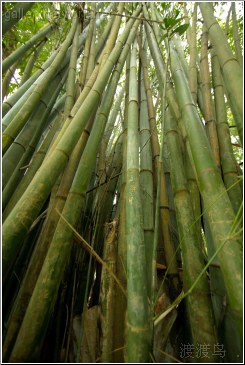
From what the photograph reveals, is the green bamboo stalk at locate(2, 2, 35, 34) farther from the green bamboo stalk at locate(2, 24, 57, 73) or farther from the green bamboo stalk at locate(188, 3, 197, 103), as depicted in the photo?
the green bamboo stalk at locate(188, 3, 197, 103)

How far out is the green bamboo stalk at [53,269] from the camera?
2.42 feet

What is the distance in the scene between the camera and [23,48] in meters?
1.61

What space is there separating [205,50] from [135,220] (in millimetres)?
1421

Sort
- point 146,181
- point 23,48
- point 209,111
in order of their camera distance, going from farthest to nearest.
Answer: point 23,48
point 209,111
point 146,181

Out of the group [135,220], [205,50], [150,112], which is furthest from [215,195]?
[205,50]

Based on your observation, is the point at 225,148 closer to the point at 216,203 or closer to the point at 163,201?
the point at 163,201

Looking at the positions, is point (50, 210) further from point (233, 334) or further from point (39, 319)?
point (233, 334)

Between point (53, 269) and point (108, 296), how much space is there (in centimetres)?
22

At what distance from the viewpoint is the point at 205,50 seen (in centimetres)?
173

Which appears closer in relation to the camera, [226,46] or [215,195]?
[215,195]

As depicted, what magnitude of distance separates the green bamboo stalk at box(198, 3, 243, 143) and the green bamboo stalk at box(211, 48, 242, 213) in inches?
10.0

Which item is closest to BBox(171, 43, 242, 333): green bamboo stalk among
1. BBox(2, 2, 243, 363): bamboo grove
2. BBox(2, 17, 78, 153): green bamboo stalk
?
BBox(2, 2, 243, 363): bamboo grove

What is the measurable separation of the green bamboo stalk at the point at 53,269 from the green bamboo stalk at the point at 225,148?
601 millimetres

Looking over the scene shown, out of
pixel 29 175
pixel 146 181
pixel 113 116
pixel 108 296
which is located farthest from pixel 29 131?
pixel 113 116
